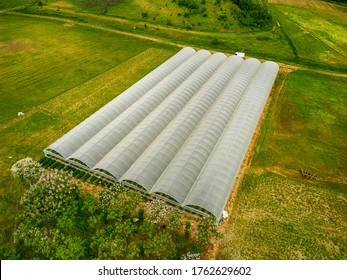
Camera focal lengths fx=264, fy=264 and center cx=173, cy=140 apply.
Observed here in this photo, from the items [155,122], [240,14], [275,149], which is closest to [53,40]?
[155,122]

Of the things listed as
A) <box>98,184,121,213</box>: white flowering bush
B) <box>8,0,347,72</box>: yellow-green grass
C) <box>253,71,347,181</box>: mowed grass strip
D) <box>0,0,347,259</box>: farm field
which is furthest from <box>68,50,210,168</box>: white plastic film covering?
<box>8,0,347,72</box>: yellow-green grass

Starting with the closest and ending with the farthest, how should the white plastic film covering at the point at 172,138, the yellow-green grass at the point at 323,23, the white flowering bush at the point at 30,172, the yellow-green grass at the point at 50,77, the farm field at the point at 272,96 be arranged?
the farm field at the point at 272,96, the white flowering bush at the point at 30,172, the white plastic film covering at the point at 172,138, the yellow-green grass at the point at 50,77, the yellow-green grass at the point at 323,23

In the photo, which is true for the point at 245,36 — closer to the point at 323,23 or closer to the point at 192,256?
the point at 323,23

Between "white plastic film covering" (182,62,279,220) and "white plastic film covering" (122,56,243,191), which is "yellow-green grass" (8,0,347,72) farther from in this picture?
"white plastic film covering" (122,56,243,191)

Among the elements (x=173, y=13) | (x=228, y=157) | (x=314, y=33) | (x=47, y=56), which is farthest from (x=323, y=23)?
(x=47, y=56)

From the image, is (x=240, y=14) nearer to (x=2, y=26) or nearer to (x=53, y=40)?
(x=53, y=40)

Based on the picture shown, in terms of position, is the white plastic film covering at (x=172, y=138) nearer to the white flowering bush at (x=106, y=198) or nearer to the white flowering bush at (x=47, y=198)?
the white flowering bush at (x=106, y=198)

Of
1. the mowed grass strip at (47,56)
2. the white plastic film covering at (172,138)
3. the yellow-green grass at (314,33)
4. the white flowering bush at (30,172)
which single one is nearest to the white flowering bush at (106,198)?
the white plastic film covering at (172,138)
